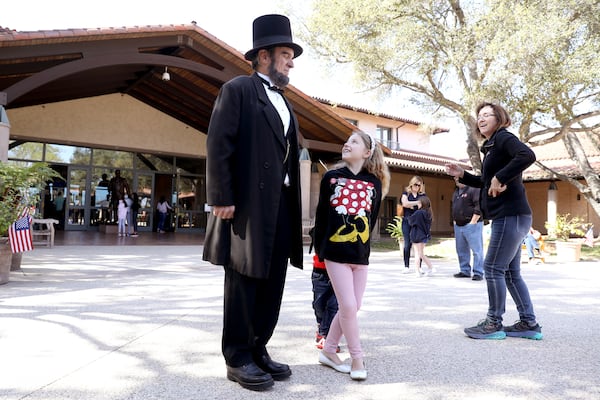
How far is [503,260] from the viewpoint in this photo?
3.18 m

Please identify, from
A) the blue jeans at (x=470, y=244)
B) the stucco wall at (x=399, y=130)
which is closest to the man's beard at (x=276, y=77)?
Answer: the blue jeans at (x=470, y=244)

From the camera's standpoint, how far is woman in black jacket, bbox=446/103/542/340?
10.2 feet

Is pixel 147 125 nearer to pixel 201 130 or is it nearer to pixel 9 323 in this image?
pixel 201 130

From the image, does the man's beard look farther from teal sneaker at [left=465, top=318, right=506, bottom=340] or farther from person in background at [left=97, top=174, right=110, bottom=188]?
person in background at [left=97, top=174, right=110, bottom=188]

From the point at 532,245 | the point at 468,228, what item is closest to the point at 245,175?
the point at 468,228

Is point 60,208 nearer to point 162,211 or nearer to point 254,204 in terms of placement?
point 162,211

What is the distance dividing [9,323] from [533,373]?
3399 mm

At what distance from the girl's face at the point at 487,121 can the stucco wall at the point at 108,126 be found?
47.7 feet

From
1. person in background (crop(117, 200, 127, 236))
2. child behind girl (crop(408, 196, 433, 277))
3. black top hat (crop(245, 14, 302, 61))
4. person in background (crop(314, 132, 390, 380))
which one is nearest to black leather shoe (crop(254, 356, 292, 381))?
person in background (crop(314, 132, 390, 380))

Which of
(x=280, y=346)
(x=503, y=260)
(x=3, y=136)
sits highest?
(x=3, y=136)

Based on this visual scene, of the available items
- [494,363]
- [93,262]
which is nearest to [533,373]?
[494,363]

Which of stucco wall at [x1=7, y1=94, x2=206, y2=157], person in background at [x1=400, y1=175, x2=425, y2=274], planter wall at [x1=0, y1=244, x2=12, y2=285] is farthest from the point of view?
stucco wall at [x1=7, y1=94, x2=206, y2=157]

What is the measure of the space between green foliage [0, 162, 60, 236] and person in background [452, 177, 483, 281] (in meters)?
5.55

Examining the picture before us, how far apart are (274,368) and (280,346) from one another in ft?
1.83
